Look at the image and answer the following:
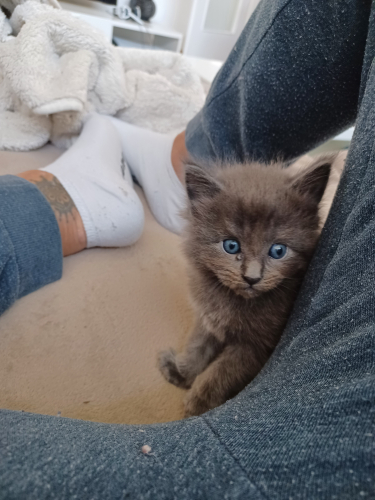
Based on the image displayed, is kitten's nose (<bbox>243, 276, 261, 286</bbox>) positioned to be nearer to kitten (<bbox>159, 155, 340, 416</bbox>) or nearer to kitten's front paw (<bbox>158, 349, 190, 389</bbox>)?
kitten (<bbox>159, 155, 340, 416</bbox>)

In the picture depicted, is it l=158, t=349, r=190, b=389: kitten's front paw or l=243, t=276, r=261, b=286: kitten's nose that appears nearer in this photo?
l=243, t=276, r=261, b=286: kitten's nose

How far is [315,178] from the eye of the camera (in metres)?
0.71

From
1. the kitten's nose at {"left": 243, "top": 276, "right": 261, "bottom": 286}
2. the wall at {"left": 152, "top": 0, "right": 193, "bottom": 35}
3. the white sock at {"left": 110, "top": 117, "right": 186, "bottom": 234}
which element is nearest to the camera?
the kitten's nose at {"left": 243, "top": 276, "right": 261, "bottom": 286}

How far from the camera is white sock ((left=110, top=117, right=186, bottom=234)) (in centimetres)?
135

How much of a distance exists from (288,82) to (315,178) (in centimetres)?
40

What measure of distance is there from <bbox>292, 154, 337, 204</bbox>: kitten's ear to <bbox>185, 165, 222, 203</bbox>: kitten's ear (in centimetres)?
17

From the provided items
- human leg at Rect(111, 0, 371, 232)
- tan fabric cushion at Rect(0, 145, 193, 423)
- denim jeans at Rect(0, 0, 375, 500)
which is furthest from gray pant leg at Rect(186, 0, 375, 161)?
tan fabric cushion at Rect(0, 145, 193, 423)

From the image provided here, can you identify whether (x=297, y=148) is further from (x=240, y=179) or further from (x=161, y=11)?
(x=161, y=11)

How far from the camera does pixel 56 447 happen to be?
0.38 meters

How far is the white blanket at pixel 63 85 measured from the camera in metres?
1.36

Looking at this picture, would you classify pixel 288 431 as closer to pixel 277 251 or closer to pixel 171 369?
pixel 277 251

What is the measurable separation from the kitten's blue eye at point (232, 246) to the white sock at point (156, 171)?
604 millimetres

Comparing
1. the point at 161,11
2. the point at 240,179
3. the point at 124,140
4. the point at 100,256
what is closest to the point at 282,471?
the point at 240,179

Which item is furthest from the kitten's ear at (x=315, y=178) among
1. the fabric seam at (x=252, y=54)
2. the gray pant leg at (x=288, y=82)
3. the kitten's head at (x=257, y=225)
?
the fabric seam at (x=252, y=54)
